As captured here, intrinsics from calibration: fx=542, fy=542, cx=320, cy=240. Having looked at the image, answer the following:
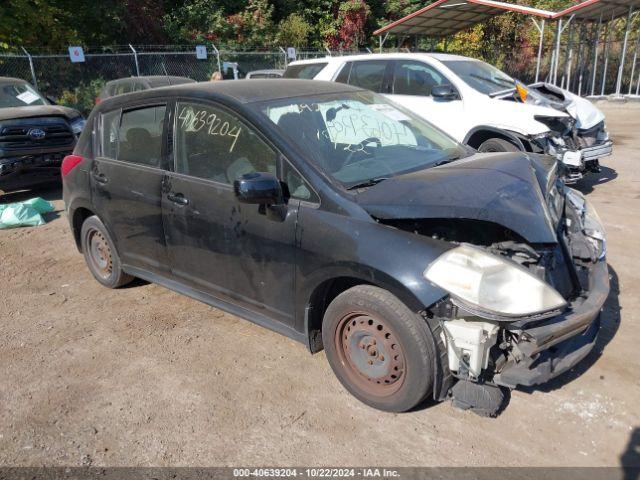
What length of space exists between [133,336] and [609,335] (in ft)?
11.5

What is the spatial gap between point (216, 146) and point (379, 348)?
177 centimetres

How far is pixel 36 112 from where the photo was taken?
8680mm

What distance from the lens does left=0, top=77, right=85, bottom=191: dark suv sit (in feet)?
26.4

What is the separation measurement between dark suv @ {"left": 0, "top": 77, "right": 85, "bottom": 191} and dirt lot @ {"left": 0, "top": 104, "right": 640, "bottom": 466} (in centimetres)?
416

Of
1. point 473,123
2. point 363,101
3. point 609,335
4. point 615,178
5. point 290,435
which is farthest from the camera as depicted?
point 615,178

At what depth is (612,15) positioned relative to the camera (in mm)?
18141

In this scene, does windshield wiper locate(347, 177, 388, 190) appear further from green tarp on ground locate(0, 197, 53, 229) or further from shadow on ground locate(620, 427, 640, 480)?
green tarp on ground locate(0, 197, 53, 229)

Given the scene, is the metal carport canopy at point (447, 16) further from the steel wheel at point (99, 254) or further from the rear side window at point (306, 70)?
the steel wheel at point (99, 254)

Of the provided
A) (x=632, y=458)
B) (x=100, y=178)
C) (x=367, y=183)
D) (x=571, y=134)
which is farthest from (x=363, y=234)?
(x=571, y=134)

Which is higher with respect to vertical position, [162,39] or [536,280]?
[162,39]

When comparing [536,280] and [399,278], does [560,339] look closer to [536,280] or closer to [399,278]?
[536,280]

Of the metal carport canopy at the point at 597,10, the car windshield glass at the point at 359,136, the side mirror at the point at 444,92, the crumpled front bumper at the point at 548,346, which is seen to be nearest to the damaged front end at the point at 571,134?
the side mirror at the point at 444,92

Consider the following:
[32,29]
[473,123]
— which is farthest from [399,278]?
[32,29]

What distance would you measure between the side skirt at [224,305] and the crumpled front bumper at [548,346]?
1.26 m
